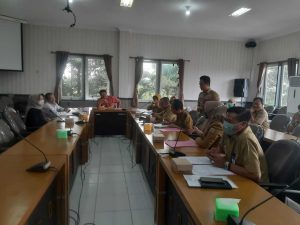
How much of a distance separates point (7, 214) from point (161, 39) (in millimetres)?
7097

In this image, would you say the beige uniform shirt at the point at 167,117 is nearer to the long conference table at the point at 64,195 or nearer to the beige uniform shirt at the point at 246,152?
the long conference table at the point at 64,195

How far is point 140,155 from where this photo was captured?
13.4ft

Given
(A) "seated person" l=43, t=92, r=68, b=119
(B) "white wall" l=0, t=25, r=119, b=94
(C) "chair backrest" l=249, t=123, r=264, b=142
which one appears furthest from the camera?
(B) "white wall" l=0, t=25, r=119, b=94

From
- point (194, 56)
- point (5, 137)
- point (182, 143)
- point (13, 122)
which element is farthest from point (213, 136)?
point (194, 56)

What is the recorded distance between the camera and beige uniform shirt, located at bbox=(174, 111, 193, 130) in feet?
11.2

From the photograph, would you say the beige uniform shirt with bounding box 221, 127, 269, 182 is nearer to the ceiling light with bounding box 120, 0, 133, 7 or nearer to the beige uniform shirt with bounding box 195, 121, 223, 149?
the beige uniform shirt with bounding box 195, 121, 223, 149

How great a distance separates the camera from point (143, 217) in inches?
98.0

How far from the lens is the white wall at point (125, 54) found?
→ 6988 millimetres

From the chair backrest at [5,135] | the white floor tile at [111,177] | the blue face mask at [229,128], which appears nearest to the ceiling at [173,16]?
the chair backrest at [5,135]

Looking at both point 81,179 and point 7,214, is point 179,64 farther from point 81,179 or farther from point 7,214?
point 7,214

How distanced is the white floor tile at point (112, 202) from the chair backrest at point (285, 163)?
152cm

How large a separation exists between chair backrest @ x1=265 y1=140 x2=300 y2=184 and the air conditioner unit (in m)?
4.62

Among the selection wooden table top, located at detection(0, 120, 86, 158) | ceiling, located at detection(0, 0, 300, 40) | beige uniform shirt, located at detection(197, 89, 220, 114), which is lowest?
wooden table top, located at detection(0, 120, 86, 158)

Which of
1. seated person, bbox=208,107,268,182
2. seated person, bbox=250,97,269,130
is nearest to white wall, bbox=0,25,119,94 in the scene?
seated person, bbox=250,97,269,130
